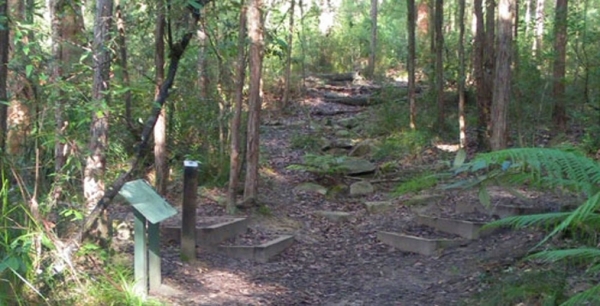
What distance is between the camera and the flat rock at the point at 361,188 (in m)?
11.6

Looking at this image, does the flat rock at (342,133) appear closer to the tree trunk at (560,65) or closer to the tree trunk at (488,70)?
the tree trunk at (488,70)

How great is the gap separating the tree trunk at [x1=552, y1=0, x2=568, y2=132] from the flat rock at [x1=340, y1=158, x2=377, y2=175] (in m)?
4.01

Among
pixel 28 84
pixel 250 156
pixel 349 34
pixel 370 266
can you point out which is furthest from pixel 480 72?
pixel 349 34

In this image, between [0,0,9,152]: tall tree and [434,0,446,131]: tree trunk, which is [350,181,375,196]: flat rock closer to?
[434,0,446,131]: tree trunk

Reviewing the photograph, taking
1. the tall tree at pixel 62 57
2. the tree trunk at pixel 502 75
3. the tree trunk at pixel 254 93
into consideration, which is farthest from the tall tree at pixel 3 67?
the tree trunk at pixel 502 75

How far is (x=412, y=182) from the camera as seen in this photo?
11070mm

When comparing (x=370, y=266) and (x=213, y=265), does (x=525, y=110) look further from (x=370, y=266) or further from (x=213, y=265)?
(x=213, y=265)

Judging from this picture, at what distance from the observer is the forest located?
4.66 m

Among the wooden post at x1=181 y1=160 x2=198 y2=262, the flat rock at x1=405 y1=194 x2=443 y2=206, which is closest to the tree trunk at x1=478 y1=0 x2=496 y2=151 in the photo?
the flat rock at x1=405 y1=194 x2=443 y2=206

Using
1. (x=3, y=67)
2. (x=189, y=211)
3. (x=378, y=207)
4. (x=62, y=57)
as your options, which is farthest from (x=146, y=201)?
(x=378, y=207)

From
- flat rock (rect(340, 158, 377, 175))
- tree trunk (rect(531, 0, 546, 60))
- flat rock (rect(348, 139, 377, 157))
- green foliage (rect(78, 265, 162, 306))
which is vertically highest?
tree trunk (rect(531, 0, 546, 60))

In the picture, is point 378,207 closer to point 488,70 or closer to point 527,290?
point 488,70

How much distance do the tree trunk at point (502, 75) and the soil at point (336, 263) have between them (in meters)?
0.91

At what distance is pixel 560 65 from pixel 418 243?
22.2 ft
